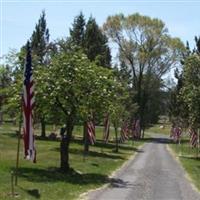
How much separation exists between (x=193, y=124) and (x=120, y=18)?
48.9m

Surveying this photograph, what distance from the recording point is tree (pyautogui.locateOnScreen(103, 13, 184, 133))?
99938 mm

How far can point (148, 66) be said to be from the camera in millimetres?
104188

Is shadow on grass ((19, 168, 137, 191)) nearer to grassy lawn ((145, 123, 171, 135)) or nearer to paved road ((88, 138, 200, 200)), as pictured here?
paved road ((88, 138, 200, 200))

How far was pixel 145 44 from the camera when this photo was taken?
10125 cm

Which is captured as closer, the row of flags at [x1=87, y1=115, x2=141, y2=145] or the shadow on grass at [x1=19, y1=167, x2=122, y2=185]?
the shadow on grass at [x1=19, y1=167, x2=122, y2=185]

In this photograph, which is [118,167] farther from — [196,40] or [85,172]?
[196,40]

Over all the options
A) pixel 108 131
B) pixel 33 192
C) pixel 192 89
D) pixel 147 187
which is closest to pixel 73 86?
pixel 147 187

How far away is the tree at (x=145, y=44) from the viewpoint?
99.9 m

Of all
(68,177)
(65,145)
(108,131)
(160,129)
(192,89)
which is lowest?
(68,177)

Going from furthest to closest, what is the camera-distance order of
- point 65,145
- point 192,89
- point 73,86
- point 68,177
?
1. point 192,89
2. point 65,145
3. point 73,86
4. point 68,177

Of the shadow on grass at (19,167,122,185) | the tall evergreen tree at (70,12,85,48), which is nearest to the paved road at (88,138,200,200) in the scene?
the shadow on grass at (19,167,122,185)

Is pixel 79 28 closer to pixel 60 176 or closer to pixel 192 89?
pixel 192 89

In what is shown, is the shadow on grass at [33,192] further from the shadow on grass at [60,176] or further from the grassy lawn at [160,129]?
the grassy lawn at [160,129]

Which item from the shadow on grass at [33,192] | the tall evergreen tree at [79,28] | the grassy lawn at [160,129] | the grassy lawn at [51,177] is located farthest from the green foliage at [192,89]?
the grassy lawn at [160,129]
